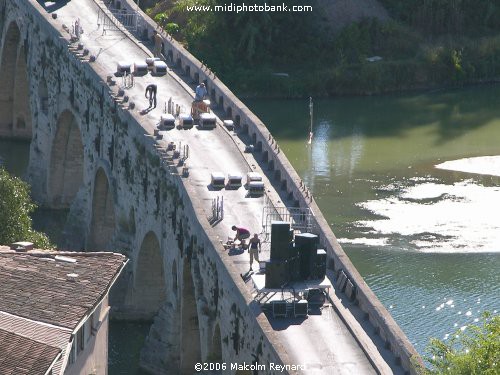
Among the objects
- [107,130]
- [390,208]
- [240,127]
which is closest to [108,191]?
[107,130]

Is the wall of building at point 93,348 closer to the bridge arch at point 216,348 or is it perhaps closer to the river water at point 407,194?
the bridge arch at point 216,348

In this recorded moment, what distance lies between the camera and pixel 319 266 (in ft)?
260

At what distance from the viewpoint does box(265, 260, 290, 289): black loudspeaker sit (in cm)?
7844

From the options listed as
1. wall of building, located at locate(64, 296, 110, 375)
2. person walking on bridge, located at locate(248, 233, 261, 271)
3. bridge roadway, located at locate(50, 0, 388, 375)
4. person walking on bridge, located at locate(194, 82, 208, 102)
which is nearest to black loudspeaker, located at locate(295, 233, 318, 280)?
bridge roadway, located at locate(50, 0, 388, 375)

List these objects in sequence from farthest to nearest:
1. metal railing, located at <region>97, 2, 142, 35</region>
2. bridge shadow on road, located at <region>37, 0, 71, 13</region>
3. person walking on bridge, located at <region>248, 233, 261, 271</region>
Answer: bridge shadow on road, located at <region>37, 0, 71, 13</region> < metal railing, located at <region>97, 2, 142, 35</region> < person walking on bridge, located at <region>248, 233, 261, 271</region>

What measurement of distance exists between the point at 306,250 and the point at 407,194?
173 ft

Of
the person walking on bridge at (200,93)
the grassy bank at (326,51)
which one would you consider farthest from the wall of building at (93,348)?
the grassy bank at (326,51)

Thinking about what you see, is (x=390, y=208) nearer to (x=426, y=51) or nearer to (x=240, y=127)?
(x=240, y=127)

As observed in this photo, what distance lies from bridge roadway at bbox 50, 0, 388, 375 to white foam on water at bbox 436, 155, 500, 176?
1211 inches

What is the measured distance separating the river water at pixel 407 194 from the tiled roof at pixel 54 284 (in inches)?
1011

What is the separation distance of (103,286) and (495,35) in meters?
114

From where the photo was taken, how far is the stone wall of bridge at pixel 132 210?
8394 centimetres

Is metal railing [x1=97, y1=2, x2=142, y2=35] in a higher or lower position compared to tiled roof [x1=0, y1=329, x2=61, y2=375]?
higher

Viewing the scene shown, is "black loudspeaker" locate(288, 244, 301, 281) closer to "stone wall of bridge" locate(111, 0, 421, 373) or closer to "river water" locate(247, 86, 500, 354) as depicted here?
"stone wall of bridge" locate(111, 0, 421, 373)
